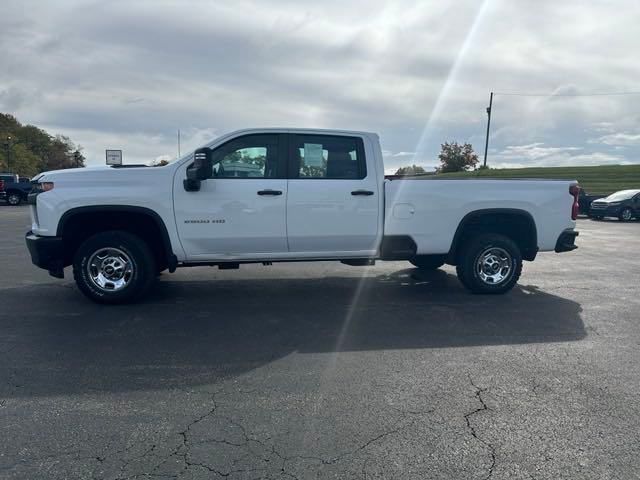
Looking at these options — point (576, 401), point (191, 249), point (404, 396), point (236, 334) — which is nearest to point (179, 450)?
point (404, 396)

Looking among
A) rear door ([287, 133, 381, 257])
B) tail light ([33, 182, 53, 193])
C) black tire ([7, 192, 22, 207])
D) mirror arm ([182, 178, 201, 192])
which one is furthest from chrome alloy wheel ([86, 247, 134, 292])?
black tire ([7, 192, 22, 207])

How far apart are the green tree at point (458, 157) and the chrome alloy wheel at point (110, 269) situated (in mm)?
70505

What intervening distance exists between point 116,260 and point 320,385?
10.9ft

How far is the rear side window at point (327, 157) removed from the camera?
19.8ft

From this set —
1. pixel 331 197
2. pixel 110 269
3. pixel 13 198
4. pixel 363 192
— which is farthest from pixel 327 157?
pixel 13 198

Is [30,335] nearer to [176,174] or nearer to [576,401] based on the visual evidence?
[176,174]

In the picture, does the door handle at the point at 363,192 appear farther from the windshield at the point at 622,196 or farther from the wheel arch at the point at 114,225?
the windshield at the point at 622,196

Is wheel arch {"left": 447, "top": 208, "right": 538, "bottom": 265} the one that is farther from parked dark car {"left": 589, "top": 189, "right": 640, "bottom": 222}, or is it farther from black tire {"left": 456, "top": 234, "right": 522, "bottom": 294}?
parked dark car {"left": 589, "top": 189, "right": 640, "bottom": 222}

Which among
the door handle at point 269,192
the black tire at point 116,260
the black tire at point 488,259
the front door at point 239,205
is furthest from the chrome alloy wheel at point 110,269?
the black tire at point 488,259

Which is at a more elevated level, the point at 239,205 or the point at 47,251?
the point at 239,205

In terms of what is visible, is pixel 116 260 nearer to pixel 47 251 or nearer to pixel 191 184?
pixel 47 251

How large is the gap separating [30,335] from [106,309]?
0.98m

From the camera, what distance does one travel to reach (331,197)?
5980 mm

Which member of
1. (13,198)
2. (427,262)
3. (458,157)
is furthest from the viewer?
(458,157)
